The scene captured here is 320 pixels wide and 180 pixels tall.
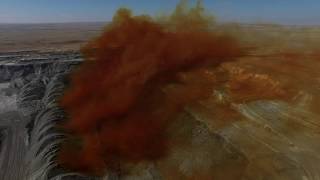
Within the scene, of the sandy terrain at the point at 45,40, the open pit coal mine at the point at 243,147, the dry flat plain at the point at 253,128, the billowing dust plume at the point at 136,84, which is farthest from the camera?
the sandy terrain at the point at 45,40

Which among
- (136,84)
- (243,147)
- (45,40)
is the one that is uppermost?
(136,84)

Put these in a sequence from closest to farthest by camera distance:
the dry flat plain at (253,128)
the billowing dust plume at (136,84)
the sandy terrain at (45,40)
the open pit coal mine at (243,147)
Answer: the open pit coal mine at (243,147) < the dry flat plain at (253,128) < the billowing dust plume at (136,84) < the sandy terrain at (45,40)

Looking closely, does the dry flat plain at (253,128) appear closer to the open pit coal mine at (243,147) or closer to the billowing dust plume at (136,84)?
the open pit coal mine at (243,147)

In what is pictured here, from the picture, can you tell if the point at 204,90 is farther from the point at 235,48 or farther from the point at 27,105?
the point at 27,105

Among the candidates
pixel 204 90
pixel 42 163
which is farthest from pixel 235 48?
pixel 42 163

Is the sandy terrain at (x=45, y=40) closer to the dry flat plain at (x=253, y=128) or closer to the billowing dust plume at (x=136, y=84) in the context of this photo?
the billowing dust plume at (x=136, y=84)

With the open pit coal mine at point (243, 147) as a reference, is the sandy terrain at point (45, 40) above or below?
below

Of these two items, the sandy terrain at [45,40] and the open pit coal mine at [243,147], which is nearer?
the open pit coal mine at [243,147]

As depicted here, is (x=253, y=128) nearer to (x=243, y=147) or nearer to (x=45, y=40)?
(x=243, y=147)

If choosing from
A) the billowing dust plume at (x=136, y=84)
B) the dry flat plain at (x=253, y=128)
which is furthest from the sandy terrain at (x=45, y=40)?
the dry flat plain at (x=253, y=128)

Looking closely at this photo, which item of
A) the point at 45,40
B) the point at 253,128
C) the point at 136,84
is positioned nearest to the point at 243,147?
the point at 253,128
